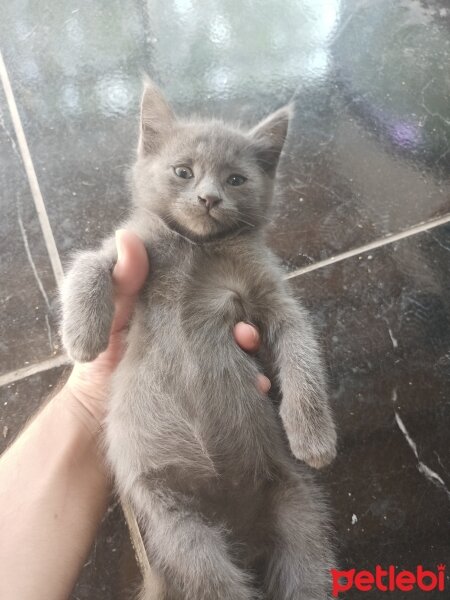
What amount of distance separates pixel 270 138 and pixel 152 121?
385 mm

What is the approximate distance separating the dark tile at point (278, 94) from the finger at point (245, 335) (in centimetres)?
61

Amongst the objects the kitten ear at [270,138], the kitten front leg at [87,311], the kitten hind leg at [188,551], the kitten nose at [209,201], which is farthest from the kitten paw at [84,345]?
the kitten ear at [270,138]

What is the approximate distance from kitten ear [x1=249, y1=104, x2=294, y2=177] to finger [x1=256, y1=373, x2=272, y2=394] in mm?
699

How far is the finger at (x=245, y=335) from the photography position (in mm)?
1305

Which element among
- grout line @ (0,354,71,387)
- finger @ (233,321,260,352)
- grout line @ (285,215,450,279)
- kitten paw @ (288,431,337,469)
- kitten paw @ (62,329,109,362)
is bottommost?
grout line @ (0,354,71,387)

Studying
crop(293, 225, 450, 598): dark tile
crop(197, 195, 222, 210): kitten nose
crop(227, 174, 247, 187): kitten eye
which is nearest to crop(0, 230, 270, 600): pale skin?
crop(197, 195, 222, 210): kitten nose

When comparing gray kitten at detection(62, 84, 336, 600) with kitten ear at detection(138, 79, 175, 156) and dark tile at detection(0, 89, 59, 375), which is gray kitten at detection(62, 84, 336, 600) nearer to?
kitten ear at detection(138, 79, 175, 156)

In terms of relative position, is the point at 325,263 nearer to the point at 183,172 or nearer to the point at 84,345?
the point at 183,172

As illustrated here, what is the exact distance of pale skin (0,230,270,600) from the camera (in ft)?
4.01

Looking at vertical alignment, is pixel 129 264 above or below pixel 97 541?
above

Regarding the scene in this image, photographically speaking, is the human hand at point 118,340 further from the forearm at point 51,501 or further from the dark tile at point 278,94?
the dark tile at point 278,94

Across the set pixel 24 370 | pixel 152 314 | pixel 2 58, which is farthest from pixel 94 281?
pixel 2 58

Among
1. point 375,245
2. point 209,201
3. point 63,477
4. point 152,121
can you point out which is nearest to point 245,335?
point 209,201

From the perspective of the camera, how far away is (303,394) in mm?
1296
